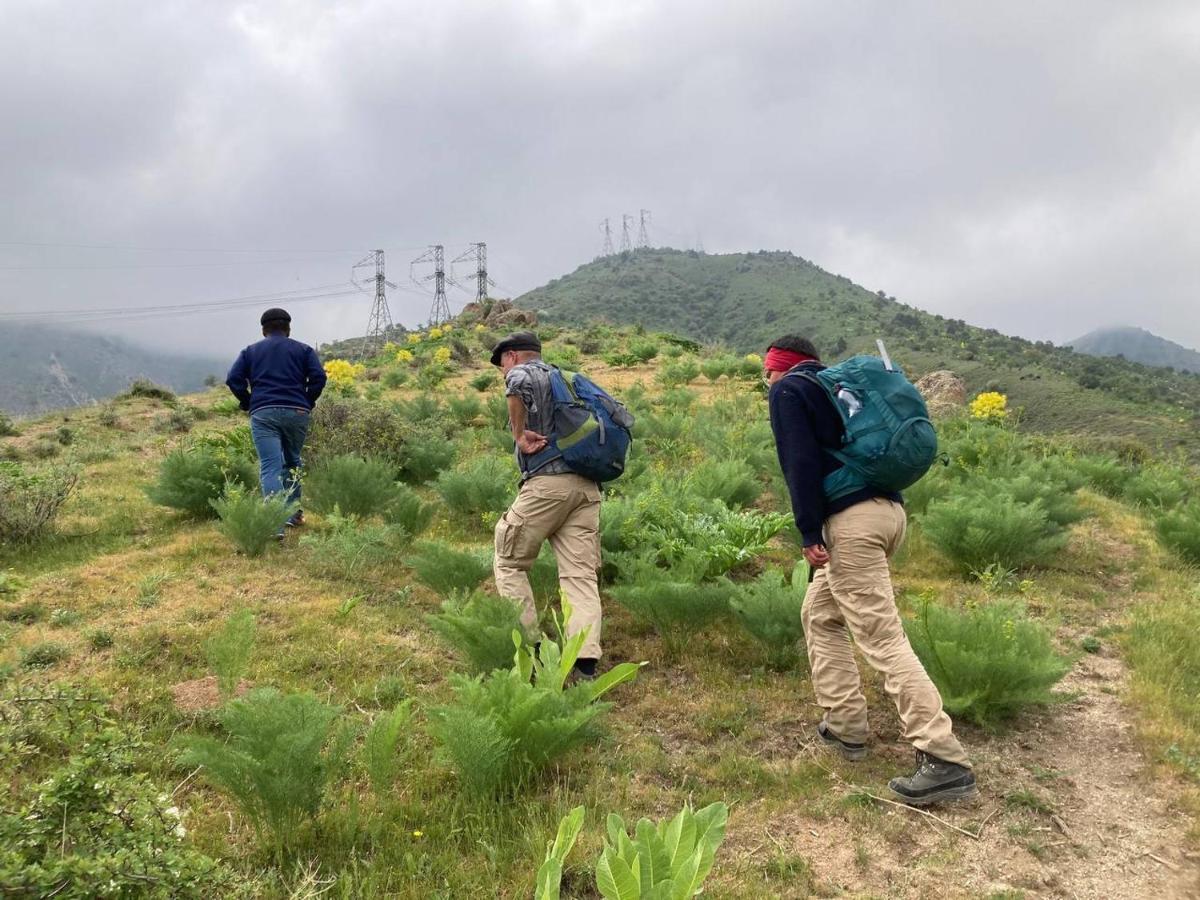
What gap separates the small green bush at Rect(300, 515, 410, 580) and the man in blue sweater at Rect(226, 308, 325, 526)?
88cm

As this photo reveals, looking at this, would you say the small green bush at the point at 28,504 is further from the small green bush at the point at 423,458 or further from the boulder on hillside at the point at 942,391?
the boulder on hillside at the point at 942,391

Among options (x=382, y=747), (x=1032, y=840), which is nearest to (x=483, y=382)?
(x=382, y=747)

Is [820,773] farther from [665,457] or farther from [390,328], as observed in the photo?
[390,328]

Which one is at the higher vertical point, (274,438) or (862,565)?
(274,438)

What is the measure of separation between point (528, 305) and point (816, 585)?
66.0 meters

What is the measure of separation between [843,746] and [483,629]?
1.63m

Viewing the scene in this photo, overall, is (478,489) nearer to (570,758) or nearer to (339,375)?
(570,758)

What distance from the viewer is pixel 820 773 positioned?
2.92 m

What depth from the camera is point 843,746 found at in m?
3.06

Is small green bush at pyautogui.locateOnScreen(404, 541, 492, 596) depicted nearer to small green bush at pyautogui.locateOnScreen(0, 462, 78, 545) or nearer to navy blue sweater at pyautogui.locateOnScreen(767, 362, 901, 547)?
navy blue sweater at pyautogui.locateOnScreen(767, 362, 901, 547)

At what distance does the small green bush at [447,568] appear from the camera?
4309 mm

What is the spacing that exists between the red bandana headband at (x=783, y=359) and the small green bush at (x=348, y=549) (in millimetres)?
2954

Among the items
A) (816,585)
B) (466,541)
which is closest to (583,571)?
(816,585)

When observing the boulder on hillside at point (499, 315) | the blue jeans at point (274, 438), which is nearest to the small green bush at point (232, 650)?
the blue jeans at point (274, 438)
